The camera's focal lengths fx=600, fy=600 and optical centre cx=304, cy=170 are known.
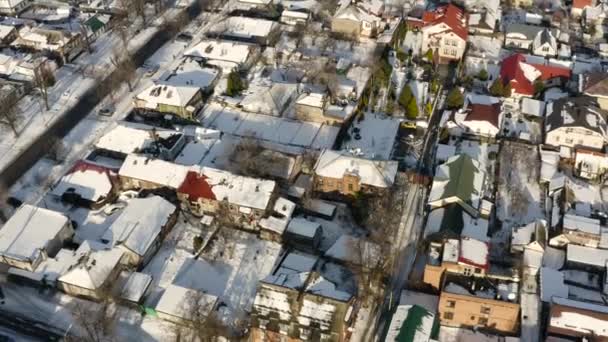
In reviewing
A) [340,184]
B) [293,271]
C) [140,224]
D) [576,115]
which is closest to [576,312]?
[293,271]

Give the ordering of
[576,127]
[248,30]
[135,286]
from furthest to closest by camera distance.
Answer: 1. [248,30]
2. [576,127]
3. [135,286]

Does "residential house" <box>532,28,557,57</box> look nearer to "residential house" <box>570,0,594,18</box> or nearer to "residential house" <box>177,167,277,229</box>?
"residential house" <box>570,0,594,18</box>

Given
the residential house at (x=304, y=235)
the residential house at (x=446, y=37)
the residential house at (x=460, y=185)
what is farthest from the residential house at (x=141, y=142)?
the residential house at (x=446, y=37)

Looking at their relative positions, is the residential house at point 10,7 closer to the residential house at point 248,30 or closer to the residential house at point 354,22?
the residential house at point 248,30

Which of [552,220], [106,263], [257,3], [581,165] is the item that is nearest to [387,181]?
[552,220]

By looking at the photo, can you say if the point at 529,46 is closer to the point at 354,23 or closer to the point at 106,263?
the point at 354,23

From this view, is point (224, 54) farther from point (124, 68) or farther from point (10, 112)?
point (10, 112)
